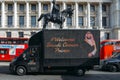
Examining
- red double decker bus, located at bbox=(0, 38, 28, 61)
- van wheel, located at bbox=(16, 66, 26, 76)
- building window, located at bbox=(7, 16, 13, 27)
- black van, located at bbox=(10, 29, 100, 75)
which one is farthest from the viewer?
building window, located at bbox=(7, 16, 13, 27)

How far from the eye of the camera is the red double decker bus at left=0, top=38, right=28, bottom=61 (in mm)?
39219

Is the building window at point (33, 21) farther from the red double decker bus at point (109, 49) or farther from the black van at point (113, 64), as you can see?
the black van at point (113, 64)

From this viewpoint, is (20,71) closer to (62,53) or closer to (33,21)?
(62,53)

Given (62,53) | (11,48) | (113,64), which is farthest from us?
(11,48)

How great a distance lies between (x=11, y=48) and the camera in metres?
39.4

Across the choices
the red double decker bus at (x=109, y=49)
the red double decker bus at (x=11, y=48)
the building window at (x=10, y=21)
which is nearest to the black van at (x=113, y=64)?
the red double decker bus at (x=109, y=49)

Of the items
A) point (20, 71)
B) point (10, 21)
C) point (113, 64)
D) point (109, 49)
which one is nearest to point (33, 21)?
point (10, 21)

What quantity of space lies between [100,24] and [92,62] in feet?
168

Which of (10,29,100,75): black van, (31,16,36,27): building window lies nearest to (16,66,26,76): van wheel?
(10,29,100,75): black van

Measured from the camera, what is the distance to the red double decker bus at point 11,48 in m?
39.2

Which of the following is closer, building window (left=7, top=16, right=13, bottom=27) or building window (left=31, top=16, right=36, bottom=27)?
building window (left=7, top=16, right=13, bottom=27)

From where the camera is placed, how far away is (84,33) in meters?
19.2

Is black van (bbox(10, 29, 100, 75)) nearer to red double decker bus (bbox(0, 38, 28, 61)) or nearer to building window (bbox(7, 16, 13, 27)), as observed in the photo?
red double decker bus (bbox(0, 38, 28, 61))

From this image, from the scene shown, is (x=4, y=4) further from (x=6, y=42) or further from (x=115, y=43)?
(x=115, y=43)
